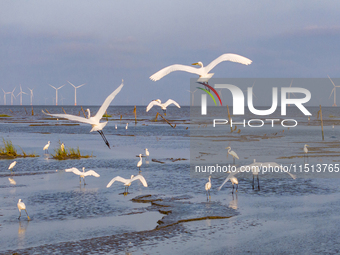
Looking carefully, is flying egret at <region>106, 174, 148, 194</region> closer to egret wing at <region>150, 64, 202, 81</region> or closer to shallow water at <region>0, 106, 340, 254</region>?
shallow water at <region>0, 106, 340, 254</region>

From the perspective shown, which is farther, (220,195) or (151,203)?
(220,195)

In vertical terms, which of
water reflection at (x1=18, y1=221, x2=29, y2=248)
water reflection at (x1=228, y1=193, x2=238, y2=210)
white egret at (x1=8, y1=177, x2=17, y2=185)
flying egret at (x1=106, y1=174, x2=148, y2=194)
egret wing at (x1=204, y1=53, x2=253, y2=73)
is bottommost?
water reflection at (x1=18, y1=221, x2=29, y2=248)

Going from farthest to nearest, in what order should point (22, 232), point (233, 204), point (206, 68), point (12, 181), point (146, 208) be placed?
point (12, 181)
point (206, 68)
point (233, 204)
point (146, 208)
point (22, 232)

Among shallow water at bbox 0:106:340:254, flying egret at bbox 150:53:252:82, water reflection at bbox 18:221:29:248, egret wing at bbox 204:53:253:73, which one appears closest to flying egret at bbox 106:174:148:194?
shallow water at bbox 0:106:340:254

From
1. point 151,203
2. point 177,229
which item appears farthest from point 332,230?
point 151,203

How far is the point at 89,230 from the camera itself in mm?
9820

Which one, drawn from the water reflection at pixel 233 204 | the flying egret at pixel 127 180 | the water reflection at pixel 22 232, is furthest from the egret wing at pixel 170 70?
the water reflection at pixel 22 232

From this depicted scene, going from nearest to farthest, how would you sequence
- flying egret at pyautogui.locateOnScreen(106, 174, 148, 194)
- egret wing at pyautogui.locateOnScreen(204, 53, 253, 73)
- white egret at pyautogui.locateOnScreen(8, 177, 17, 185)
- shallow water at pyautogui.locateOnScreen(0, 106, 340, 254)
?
shallow water at pyautogui.locateOnScreen(0, 106, 340, 254) < flying egret at pyautogui.locateOnScreen(106, 174, 148, 194) < egret wing at pyautogui.locateOnScreen(204, 53, 253, 73) < white egret at pyautogui.locateOnScreen(8, 177, 17, 185)

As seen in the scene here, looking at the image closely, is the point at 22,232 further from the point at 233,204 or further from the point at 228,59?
the point at 228,59

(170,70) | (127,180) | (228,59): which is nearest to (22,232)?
(127,180)

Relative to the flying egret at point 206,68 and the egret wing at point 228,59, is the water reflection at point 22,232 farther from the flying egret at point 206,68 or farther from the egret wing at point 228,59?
the egret wing at point 228,59

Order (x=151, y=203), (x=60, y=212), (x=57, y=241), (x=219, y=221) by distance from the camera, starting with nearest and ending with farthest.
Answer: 1. (x=57, y=241)
2. (x=219, y=221)
3. (x=60, y=212)
4. (x=151, y=203)

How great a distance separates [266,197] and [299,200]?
100 cm

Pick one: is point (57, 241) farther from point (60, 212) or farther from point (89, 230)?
point (60, 212)
